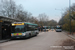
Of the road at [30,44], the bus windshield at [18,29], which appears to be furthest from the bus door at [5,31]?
the road at [30,44]

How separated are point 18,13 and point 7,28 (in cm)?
1844

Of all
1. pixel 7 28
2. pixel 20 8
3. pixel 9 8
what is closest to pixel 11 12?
pixel 9 8

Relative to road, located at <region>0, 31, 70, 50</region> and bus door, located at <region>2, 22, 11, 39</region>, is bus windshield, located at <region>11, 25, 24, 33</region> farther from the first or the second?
bus door, located at <region>2, 22, 11, 39</region>

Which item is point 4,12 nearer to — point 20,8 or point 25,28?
point 20,8

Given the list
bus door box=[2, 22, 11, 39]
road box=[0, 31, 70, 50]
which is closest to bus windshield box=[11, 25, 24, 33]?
road box=[0, 31, 70, 50]

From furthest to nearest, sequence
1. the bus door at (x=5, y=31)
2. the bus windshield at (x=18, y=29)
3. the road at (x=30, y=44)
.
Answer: the bus door at (x=5, y=31), the bus windshield at (x=18, y=29), the road at (x=30, y=44)

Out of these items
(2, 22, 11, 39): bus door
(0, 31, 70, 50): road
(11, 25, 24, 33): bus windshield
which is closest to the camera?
(0, 31, 70, 50): road

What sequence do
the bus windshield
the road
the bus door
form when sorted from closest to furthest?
the road
the bus windshield
the bus door

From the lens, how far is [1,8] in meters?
34.2

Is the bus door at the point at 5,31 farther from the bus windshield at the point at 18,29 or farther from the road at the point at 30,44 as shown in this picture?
the road at the point at 30,44

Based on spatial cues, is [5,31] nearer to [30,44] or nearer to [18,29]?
[18,29]

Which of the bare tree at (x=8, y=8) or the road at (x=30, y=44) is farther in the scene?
the bare tree at (x=8, y=8)

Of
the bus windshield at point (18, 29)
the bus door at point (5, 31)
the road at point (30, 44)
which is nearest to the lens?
the road at point (30, 44)

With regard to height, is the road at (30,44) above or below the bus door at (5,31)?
below
